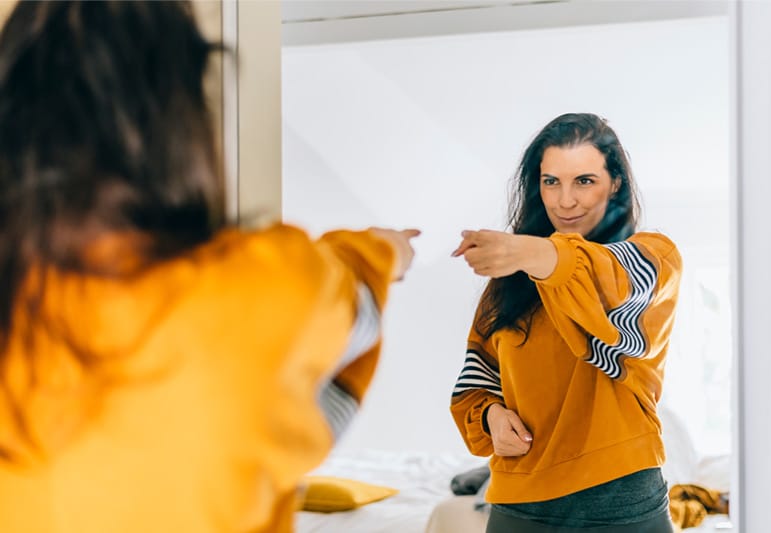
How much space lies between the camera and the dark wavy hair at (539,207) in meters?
1.14

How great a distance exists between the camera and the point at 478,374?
1175 millimetres

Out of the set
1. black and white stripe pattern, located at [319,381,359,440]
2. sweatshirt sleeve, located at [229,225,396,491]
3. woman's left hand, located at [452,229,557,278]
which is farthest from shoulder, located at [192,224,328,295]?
woman's left hand, located at [452,229,557,278]

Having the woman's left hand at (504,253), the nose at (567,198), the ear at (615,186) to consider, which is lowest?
the woman's left hand at (504,253)

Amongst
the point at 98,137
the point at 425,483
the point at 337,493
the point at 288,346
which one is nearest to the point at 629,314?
the point at 425,483

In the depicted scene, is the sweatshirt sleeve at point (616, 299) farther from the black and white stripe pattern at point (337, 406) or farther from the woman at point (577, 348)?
the black and white stripe pattern at point (337, 406)

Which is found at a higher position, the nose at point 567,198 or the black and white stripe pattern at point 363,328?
the nose at point 567,198

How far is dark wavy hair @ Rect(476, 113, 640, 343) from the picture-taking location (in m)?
1.14

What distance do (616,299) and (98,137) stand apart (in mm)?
713

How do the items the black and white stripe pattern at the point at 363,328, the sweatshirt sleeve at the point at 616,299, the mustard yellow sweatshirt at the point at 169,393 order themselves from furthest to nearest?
1. the sweatshirt sleeve at the point at 616,299
2. the black and white stripe pattern at the point at 363,328
3. the mustard yellow sweatshirt at the point at 169,393

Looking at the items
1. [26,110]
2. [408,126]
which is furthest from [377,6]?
[26,110]

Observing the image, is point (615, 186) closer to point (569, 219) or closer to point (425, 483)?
point (569, 219)

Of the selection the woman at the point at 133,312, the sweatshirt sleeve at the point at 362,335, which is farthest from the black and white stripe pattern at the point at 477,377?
the woman at the point at 133,312

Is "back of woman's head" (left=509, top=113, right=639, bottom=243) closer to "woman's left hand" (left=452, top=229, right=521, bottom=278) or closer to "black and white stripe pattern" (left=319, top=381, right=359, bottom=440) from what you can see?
"woman's left hand" (left=452, top=229, right=521, bottom=278)

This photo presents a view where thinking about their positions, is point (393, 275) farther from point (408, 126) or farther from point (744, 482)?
point (744, 482)
